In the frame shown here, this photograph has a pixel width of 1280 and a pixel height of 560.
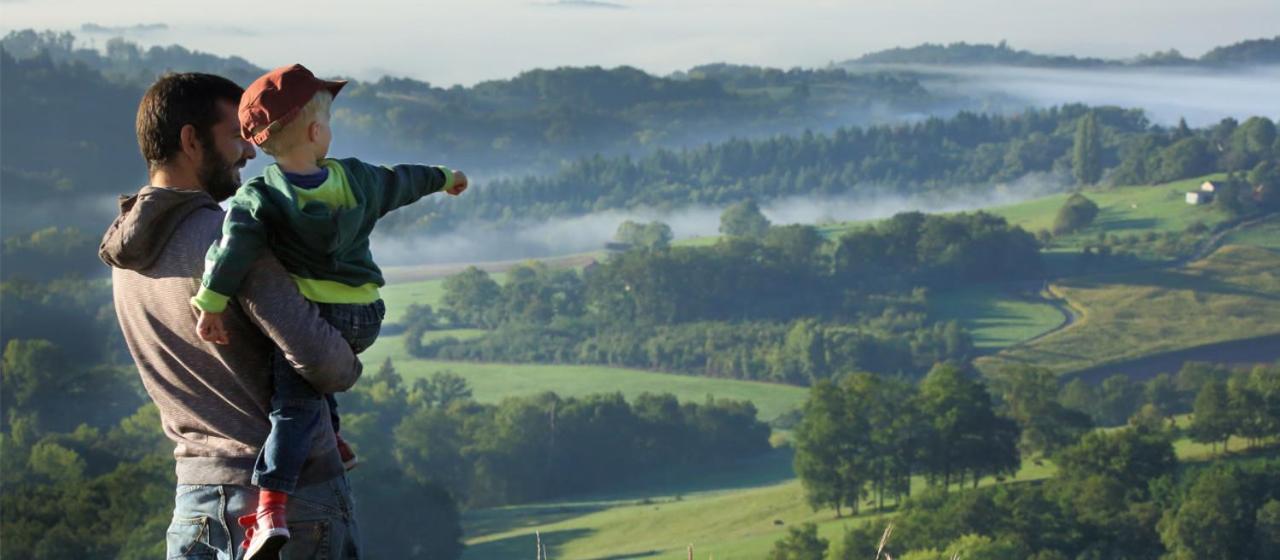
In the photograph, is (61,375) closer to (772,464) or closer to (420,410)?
(420,410)

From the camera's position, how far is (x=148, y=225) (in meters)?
2.62

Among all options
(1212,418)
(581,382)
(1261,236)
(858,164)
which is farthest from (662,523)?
(858,164)

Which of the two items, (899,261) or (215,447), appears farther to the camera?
(899,261)

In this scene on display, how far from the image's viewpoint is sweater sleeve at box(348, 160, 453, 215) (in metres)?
2.79

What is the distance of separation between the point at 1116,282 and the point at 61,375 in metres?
55.2

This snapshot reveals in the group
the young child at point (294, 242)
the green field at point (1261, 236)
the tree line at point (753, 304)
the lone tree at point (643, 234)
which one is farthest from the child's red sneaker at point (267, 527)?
the lone tree at point (643, 234)

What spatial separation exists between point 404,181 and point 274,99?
0.32 m

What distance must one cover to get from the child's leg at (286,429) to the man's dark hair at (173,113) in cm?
43

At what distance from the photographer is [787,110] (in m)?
158

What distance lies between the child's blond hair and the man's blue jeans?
58 centimetres

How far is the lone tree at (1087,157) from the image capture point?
374 feet

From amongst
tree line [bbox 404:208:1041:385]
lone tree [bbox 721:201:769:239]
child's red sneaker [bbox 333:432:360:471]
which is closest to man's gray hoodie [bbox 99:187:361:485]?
child's red sneaker [bbox 333:432:360:471]

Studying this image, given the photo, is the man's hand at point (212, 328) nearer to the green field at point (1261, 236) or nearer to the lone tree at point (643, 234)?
the green field at point (1261, 236)

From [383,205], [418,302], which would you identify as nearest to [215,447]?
[383,205]
